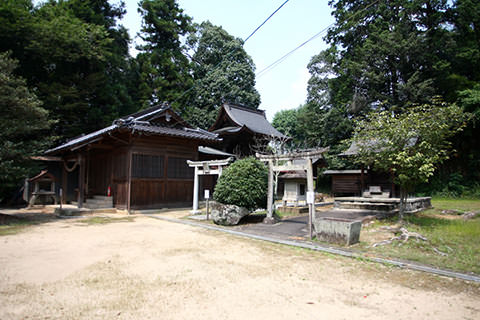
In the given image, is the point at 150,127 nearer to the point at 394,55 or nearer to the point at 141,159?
the point at 141,159

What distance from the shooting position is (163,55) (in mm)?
30344

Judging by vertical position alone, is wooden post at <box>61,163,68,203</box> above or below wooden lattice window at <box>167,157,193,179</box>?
below

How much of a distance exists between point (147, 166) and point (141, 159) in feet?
1.52

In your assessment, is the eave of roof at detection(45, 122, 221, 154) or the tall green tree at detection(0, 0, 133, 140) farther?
the tall green tree at detection(0, 0, 133, 140)

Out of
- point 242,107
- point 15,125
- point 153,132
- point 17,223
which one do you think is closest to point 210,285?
point 17,223

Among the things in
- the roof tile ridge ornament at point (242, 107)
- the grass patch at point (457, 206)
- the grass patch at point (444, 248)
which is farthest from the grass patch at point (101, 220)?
the roof tile ridge ornament at point (242, 107)

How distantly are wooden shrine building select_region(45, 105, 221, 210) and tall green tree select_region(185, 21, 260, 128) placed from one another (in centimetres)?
1519

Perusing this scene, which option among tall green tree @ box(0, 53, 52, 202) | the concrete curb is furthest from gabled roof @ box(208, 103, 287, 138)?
the concrete curb

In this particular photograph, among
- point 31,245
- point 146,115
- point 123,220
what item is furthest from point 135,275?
point 146,115

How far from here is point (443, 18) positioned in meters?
24.0

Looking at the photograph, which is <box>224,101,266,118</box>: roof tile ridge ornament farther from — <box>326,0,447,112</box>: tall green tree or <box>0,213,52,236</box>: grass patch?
<box>0,213,52,236</box>: grass patch

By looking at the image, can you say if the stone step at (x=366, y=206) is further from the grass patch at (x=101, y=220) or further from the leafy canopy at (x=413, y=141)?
the grass patch at (x=101, y=220)

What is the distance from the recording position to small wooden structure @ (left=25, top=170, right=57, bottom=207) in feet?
47.0

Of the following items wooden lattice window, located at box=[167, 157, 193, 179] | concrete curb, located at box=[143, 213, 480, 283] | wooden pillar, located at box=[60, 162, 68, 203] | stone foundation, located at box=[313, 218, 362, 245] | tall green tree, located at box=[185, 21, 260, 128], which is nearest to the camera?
concrete curb, located at box=[143, 213, 480, 283]
